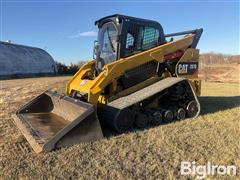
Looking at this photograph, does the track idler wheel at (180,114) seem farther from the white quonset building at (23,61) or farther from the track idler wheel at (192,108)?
the white quonset building at (23,61)

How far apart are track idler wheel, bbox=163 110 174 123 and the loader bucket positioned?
1969mm

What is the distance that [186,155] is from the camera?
4.98 m

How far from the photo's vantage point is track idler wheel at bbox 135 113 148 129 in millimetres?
6549

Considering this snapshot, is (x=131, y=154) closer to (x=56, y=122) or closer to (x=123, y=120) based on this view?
(x=123, y=120)

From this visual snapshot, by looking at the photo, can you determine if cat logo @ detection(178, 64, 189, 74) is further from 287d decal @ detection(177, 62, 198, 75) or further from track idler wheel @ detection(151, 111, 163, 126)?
track idler wheel @ detection(151, 111, 163, 126)

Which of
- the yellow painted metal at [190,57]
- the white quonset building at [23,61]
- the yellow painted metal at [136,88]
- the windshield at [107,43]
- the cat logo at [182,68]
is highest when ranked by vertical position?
the windshield at [107,43]

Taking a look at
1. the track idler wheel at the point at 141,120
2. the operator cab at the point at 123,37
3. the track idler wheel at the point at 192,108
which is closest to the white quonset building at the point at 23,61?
the operator cab at the point at 123,37

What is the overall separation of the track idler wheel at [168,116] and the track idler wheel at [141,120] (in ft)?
1.94

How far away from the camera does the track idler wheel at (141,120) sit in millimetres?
6549

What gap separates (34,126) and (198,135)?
3389 mm

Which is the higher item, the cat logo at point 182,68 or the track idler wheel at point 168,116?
the cat logo at point 182,68

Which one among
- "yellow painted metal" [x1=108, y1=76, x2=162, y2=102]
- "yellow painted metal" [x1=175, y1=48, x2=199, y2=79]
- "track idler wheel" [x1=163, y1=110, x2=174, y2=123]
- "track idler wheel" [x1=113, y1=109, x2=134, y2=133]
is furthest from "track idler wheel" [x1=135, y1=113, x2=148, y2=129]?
"yellow painted metal" [x1=175, y1=48, x2=199, y2=79]

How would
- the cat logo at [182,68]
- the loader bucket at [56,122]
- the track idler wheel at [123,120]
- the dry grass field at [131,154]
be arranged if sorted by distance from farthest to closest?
the cat logo at [182,68], the track idler wheel at [123,120], the loader bucket at [56,122], the dry grass field at [131,154]

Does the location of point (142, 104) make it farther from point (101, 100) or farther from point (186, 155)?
point (186, 155)
